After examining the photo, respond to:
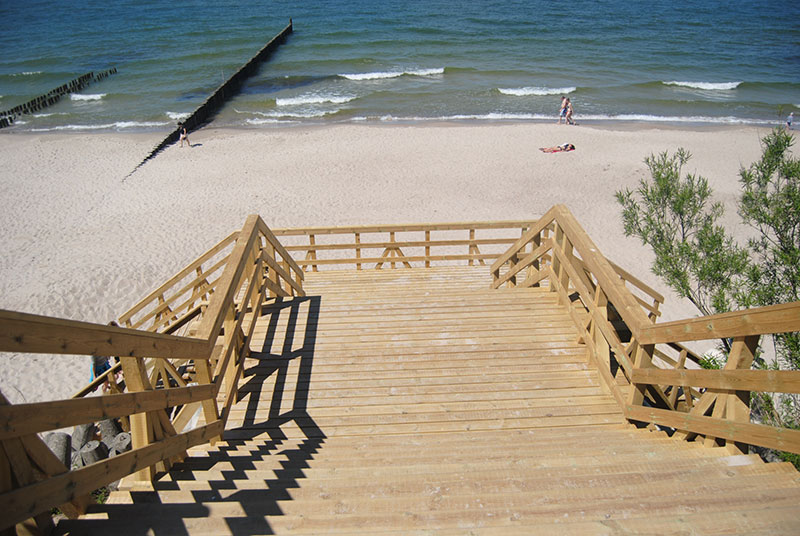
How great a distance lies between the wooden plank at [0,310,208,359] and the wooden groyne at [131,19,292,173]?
74.6 ft

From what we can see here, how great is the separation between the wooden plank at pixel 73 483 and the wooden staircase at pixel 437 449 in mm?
208

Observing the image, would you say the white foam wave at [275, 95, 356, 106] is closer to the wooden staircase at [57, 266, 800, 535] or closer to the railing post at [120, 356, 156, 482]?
the wooden staircase at [57, 266, 800, 535]

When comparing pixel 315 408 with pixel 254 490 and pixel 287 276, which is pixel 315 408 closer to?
pixel 254 490

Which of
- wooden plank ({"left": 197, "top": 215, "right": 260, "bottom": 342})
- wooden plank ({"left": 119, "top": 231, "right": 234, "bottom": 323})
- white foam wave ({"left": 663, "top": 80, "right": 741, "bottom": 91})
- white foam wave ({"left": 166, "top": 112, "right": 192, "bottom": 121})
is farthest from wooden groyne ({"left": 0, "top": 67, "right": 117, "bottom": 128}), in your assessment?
white foam wave ({"left": 663, "top": 80, "right": 741, "bottom": 91})

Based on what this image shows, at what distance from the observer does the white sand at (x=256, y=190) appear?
14.5 metres

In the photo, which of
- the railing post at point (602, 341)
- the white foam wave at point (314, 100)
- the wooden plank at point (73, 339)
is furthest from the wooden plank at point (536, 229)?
the white foam wave at point (314, 100)

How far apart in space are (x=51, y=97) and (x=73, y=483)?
40.7 metres

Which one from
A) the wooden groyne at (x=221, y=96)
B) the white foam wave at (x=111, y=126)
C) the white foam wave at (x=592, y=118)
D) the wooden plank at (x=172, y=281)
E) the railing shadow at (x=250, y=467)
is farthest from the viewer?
the white foam wave at (x=111, y=126)

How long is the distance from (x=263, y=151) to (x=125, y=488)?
22.9 m

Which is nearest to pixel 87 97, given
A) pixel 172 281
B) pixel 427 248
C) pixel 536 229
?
pixel 172 281

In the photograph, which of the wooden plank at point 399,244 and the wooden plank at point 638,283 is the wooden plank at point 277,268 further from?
the wooden plank at point 638,283

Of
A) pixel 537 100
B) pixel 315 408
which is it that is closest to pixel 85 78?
pixel 537 100

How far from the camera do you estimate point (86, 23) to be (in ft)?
187

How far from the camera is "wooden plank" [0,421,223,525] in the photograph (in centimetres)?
202
